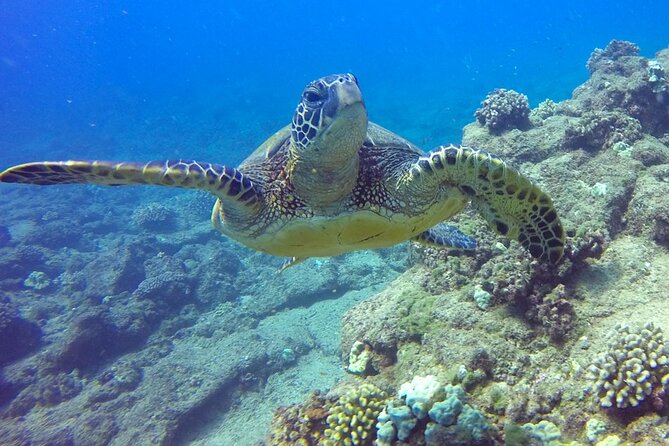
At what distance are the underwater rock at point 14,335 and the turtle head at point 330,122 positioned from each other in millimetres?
11127

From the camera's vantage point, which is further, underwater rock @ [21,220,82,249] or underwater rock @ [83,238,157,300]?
underwater rock @ [21,220,82,249]

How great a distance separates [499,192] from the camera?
360 centimetres

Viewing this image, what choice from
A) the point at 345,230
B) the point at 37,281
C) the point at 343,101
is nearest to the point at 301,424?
the point at 345,230

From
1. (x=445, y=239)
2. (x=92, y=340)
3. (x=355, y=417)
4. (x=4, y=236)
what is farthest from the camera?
(x=4, y=236)

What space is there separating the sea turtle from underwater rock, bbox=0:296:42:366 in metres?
9.55

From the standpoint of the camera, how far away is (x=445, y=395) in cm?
321

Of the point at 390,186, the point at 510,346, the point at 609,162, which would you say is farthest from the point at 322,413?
the point at 609,162

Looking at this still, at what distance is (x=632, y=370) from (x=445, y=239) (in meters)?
2.26

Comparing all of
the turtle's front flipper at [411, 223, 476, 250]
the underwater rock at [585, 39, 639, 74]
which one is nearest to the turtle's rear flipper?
the turtle's front flipper at [411, 223, 476, 250]

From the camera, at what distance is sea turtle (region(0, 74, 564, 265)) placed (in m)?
3.20

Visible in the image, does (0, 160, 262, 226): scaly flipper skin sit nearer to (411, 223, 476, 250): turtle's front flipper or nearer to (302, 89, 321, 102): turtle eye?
(302, 89, 321, 102): turtle eye

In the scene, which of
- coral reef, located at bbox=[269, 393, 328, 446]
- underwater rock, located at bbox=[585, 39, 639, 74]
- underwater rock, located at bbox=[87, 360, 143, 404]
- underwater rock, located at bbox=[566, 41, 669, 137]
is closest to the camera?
coral reef, located at bbox=[269, 393, 328, 446]

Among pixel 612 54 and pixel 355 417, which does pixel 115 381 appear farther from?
pixel 612 54

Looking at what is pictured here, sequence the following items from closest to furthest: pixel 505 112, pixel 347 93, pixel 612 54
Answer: pixel 347 93, pixel 505 112, pixel 612 54
